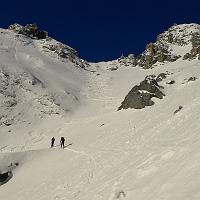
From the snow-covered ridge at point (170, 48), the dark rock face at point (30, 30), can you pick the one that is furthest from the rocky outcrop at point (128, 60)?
the dark rock face at point (30, 30)

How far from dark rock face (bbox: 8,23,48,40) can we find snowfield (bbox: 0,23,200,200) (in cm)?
834

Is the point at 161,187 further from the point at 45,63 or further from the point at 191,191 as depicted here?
the point at 45,63

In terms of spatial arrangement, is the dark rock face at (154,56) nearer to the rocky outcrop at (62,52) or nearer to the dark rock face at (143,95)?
the rocky outcrop at (62,52)

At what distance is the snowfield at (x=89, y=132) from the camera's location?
17.0m

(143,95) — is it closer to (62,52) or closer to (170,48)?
(62,52)

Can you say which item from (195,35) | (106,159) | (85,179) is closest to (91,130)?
(106,159)

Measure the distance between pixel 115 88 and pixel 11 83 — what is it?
1751 cm

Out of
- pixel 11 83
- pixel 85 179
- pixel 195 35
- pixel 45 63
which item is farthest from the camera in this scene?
pixel 195 35

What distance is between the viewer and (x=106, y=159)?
1015 inches

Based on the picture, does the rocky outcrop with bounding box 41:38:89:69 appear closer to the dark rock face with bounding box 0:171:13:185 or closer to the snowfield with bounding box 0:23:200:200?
the snowfield with bounding box 0:23:200:200

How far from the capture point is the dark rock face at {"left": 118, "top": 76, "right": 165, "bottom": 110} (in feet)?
148

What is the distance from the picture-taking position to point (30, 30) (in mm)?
94312

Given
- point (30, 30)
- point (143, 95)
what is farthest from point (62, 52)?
point (143, 95)

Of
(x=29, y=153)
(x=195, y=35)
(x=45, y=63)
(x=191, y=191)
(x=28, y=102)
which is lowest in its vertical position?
(x=191, y=191)
